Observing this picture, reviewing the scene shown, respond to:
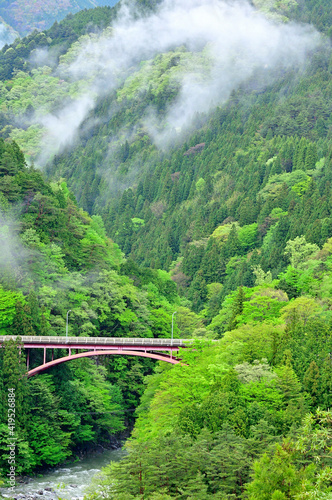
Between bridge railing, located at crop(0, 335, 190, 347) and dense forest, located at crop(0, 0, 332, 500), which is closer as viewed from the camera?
dense forest, located at crop(0, 0, 332, 500)

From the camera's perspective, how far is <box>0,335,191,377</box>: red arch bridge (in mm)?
88750

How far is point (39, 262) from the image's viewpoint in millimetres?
106500

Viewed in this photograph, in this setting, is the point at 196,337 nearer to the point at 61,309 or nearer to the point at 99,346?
the point at 99,346

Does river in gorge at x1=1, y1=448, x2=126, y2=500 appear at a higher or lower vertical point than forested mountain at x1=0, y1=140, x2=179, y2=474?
lower

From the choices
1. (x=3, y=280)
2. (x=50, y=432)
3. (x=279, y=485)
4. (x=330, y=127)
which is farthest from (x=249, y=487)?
(x=330, y=127)

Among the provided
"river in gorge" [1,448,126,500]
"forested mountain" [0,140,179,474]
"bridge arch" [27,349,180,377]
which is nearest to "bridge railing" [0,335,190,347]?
"bridge arch" [27,349,180,377]

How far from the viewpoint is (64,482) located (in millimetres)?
80438

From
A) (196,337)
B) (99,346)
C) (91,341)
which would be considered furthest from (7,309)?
(196,337)

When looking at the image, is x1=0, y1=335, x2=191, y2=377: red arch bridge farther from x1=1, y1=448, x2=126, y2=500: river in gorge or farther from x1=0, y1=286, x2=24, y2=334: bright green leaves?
x1=1, y1=448, x2=126, y2=500: river in gorge

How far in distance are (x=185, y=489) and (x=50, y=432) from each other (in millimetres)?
32026

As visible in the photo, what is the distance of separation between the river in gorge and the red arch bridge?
10125 millimetres

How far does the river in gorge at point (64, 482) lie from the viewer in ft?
247

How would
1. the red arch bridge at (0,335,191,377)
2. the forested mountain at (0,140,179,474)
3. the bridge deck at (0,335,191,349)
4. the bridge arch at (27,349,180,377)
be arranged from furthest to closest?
the bridge deck at (0,335,191,349) < the red arch bridge at (0,335,191,377) < the bridge arch at (27,349,180,377) < the forested mountain at (0,140,179,474)

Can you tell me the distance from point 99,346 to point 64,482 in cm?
1515
